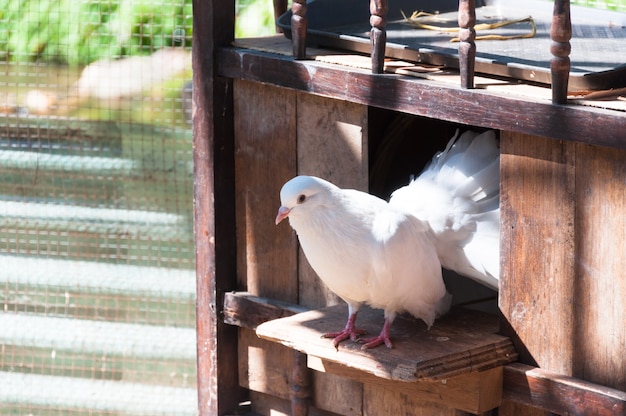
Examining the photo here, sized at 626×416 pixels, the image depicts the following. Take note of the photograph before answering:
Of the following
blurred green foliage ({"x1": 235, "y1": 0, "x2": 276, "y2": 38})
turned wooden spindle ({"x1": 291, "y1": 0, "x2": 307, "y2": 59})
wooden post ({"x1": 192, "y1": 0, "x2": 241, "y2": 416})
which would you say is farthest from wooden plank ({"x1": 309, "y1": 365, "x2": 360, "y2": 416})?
blurred green foliage ({"x1": 235, "y1": 0, "x2": 276, "y2": 38})

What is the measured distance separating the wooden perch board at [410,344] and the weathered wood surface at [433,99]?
540mm

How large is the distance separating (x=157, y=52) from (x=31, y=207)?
1.89 m

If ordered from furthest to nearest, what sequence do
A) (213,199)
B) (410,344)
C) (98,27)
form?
(98,27), (213,199), (410,344)

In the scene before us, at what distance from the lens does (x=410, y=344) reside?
2.58 meters

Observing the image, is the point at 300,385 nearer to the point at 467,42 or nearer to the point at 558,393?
the point at 558,393

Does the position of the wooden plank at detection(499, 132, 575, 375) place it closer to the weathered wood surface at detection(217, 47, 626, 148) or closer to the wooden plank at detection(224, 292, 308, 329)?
the weathered wood surface at detection(217, 47, 626, 148)

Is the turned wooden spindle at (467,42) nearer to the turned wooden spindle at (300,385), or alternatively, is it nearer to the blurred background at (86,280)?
the turned wooden spindle at (300,385)

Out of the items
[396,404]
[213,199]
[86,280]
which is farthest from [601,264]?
[86,280]

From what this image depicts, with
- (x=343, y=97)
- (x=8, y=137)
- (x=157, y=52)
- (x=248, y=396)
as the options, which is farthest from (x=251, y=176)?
(x=157, y=52)

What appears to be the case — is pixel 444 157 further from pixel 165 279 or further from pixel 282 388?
pixel 165 279

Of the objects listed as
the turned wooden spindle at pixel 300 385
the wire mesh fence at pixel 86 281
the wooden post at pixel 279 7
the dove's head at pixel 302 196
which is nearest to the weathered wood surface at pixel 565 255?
the dove's head at pixel 302 196

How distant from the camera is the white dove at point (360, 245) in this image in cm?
249

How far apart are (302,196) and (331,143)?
1.50ft

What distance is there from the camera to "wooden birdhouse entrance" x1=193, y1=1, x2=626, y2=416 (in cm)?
234
